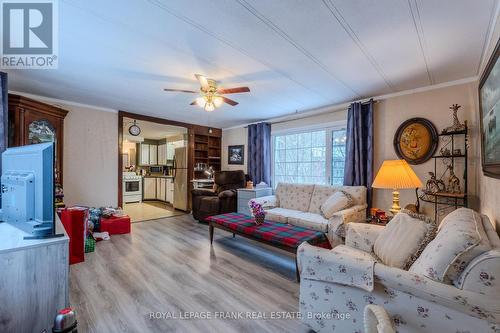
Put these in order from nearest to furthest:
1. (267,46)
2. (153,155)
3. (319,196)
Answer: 1. (267,46)
2. (319,196)
3. (153,155)

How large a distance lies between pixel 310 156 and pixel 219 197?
209cm

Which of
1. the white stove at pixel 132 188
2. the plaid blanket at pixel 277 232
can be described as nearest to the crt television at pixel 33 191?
the plaid blanket at pixel 277 232

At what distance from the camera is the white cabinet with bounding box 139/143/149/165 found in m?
8.03

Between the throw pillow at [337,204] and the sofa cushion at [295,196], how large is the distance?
572mm

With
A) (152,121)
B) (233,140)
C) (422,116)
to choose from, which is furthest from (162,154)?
(422,116)

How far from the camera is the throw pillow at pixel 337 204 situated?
3.16 meters

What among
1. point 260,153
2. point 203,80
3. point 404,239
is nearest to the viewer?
point 404,239

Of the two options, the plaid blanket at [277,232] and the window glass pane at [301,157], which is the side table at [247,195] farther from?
the plaid blanket at [277,232]

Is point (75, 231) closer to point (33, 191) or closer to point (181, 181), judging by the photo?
point (33, 191)

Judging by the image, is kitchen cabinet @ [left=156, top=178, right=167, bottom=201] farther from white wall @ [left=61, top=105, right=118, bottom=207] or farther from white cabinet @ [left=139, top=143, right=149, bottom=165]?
white wall @ [left=61, top=105, right=118, bottom=207]

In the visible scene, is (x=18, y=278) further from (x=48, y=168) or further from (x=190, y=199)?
(x=190, y=199)

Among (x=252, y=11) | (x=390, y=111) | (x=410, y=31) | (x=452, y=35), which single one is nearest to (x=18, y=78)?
(x=252, y=11)

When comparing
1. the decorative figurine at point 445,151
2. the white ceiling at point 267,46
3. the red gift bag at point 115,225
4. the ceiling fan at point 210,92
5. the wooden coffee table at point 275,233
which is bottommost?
the red gift bag at point 115,225

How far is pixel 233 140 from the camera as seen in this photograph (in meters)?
6.01
